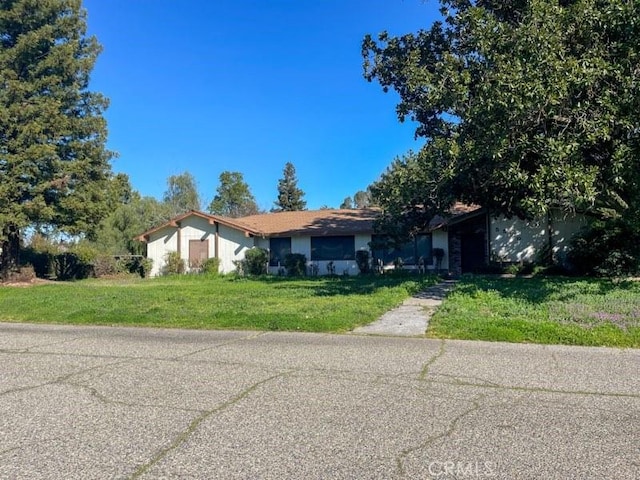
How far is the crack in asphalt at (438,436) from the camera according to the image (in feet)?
11.6

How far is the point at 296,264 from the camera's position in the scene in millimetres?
25406

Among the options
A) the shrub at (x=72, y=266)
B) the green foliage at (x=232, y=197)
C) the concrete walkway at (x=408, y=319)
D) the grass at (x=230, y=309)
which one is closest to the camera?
the concrete walkway at (x=408, y=319)

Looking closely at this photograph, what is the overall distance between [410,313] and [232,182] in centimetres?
5814

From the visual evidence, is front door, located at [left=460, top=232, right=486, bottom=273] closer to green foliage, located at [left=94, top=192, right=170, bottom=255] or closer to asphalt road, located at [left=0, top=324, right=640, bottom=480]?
asphalt road, located at [left=0, top=324, right=640, bottom=480]

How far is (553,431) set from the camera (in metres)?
4.13

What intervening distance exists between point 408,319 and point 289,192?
157 feet

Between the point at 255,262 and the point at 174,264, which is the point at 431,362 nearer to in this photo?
the point at 255,262

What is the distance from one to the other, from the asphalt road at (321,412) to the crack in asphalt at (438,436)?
0.02 m

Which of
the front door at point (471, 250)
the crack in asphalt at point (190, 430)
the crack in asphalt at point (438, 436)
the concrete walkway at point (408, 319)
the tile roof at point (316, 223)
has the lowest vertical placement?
the crack in asphalt at point (438, 436)

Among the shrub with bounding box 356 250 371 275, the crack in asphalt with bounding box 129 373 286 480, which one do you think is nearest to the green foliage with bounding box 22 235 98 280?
the shrub with bounding box 356 250 371 275

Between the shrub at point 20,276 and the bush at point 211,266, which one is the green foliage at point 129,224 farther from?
the shrub at point 20,276

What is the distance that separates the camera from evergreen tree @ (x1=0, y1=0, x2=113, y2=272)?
73.4 feet

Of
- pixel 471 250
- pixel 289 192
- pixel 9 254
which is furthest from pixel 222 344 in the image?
pixel 289 192

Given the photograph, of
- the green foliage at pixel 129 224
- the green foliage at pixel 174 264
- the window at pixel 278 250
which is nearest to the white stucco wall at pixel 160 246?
the green foliage at pixel 174 264
